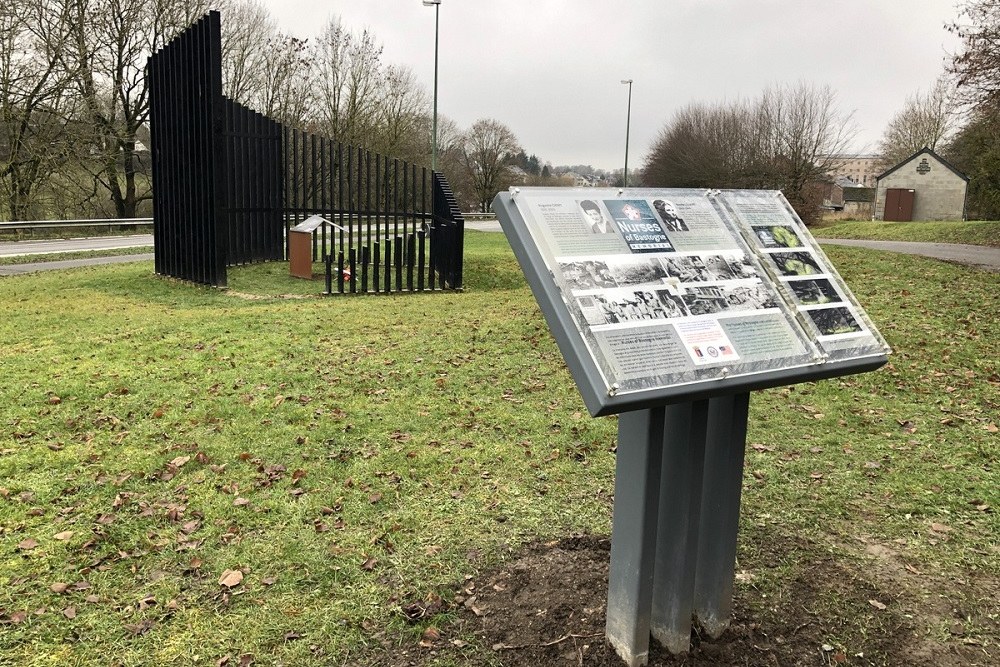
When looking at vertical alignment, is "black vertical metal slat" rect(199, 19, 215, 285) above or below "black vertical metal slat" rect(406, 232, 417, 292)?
above

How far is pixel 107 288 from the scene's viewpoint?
13.1 meters

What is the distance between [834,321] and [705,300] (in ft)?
1.97

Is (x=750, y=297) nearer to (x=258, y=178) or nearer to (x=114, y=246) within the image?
(x=258, y=178)

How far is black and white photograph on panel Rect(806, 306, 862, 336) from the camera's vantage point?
2645 millimetres

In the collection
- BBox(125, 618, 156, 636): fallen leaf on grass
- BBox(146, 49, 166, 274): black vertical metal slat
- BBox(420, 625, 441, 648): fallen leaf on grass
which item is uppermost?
BBox(146, 49, 166, 274): black vertical metal slat

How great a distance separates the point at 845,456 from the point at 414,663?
3.41m

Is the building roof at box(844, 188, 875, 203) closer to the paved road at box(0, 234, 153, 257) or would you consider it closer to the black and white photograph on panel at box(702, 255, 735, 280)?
the paved road at box(0, 234, 153, 257)

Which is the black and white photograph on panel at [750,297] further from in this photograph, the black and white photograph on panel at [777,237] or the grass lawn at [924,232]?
the grass lawn at [924,232]

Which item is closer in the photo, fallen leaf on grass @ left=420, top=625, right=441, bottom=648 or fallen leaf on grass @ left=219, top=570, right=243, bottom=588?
fallen leaf on grass @ left=420, top=625, right=441, bottom=648

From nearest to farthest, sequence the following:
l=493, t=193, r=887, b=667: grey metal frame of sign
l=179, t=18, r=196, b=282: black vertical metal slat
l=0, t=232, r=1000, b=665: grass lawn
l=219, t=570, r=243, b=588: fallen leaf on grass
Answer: l=493, t=193, r=887, b=667: grey metal frame of sign → l=0, t=232, r=1000, b=665: grass lawn → l=219, t=570, r=243, b=588: fallen leaf on grass → l=179, t=18, r=196, b=282: black vertical metal slat

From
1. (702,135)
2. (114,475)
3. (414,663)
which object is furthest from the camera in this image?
(702,135)

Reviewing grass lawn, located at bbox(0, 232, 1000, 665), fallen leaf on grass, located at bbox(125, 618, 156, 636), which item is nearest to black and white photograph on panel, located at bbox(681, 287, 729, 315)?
grass lawn, located at bbox(0, 232, 1000, 665)

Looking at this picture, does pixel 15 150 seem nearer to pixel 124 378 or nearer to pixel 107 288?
pixel 107 288

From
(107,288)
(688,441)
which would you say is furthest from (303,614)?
(107,288)
